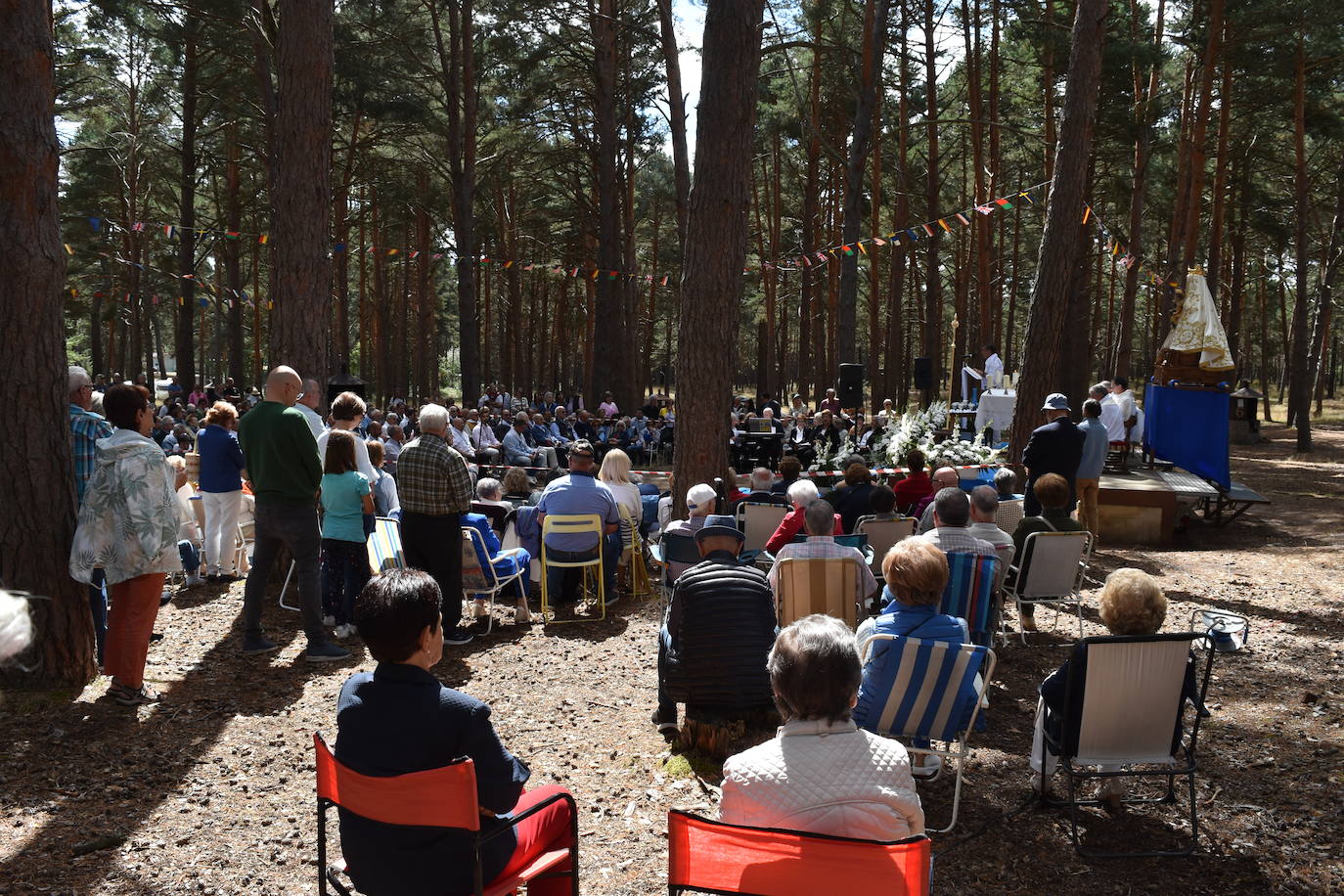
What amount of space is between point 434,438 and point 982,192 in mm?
18248

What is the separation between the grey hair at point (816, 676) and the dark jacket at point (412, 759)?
705 mm

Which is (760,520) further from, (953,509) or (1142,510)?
(1142,510)

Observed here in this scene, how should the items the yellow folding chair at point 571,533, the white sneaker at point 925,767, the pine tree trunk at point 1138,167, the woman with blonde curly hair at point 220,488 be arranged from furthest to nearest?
1. the pine tree trunk at point 1138,167
2. the woman with blonde curly hair at point 220,488
3. the yellow folding chair at point 571,533
4. the white sneaker at point 925,767

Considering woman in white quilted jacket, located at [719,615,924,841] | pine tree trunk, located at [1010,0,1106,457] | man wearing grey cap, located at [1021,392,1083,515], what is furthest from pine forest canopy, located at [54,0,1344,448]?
woman in white quilted jacket, located at [719,615,924,841]

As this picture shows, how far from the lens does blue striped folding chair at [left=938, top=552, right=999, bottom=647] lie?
489 centimetres

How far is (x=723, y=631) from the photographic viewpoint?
4.26 meters

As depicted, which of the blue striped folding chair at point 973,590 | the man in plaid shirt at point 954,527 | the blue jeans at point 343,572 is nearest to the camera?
the blue striped folding chair at point 973,590

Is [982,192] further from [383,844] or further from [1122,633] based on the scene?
[383,844]

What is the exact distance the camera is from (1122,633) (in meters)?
3.65

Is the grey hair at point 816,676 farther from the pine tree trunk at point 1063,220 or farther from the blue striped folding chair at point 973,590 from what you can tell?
the pine tree trunk at point 1063,220

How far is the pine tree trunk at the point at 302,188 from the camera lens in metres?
7.68

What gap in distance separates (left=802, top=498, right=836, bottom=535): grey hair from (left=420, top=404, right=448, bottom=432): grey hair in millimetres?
2336

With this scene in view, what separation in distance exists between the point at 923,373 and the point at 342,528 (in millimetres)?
15441

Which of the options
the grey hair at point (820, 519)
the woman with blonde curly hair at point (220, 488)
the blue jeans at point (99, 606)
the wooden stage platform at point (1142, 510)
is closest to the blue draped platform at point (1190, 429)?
the wooden stage platform at point (1142, 510)
